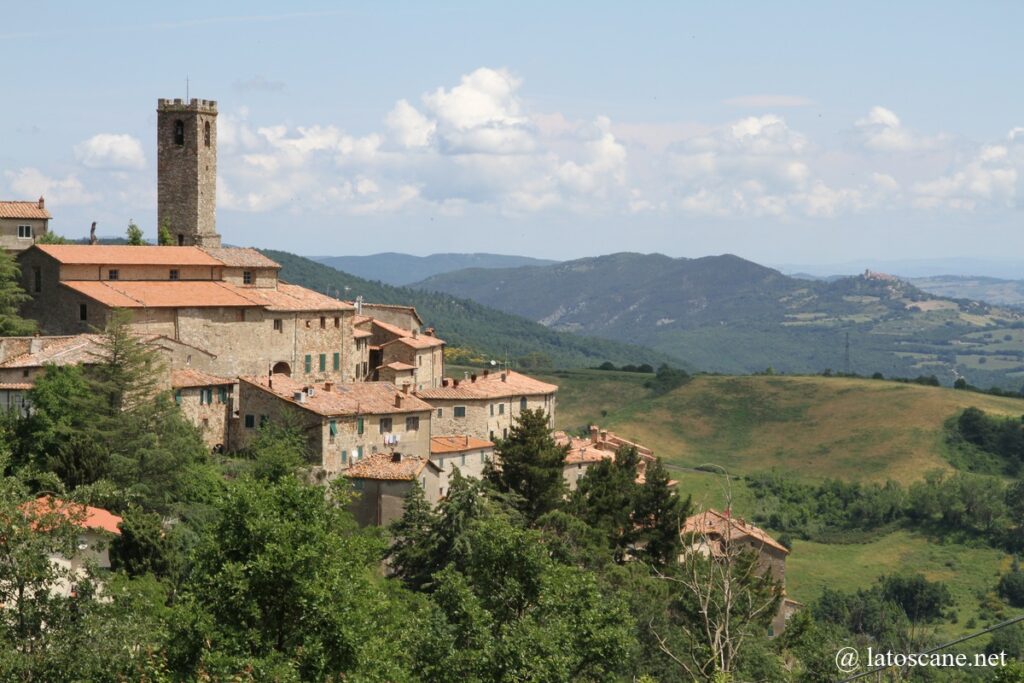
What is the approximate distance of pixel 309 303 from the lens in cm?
6041

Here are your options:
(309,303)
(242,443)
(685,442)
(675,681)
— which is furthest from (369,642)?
(685,442)

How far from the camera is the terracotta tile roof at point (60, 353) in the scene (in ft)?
152

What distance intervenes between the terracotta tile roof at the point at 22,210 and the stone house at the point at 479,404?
18.5 metres

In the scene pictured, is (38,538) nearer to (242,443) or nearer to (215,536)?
(215,536)

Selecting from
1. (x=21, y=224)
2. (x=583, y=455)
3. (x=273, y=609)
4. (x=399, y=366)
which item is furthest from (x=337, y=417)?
(x=273, y=609)

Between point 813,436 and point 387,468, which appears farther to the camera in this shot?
point 813,436

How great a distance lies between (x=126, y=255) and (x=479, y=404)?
1671 cm

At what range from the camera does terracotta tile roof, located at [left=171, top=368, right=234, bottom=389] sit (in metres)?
50.7

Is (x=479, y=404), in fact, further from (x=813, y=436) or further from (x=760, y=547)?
(x=813, y=436)

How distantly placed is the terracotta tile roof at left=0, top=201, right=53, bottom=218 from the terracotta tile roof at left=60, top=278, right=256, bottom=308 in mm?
6869

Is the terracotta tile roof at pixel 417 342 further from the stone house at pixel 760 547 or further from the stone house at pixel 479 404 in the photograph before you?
the stone house at pixel 760 547

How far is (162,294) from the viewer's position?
5503cm

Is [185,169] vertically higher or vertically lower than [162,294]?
higher

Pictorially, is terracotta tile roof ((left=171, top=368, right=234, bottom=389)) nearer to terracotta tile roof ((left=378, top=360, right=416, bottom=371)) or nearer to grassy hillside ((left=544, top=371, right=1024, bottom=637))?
terracotta tile roof ((left=378, top=360, right=416, bottom=371))
